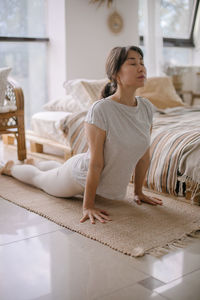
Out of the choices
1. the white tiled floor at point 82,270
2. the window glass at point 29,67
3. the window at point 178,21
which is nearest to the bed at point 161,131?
the white tiled floor at point 82,270

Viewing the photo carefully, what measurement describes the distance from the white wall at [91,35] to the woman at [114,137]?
2419 millimetres

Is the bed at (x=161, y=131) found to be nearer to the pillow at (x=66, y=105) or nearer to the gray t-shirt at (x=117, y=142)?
the pillow at (x=66, y=105)

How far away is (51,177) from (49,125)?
4.05 ft

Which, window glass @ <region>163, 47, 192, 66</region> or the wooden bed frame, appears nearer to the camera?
the wooden bed frame

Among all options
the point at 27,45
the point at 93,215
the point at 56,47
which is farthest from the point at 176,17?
the point at 93,215

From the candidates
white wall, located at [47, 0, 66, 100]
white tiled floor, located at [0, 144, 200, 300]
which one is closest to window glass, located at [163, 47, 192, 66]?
white wall, located at [47, 0, 66, 100]

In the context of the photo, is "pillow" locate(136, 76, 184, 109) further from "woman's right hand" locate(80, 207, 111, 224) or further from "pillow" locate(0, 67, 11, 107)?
"woman's right hand" locate(80, 207, 111, 224)

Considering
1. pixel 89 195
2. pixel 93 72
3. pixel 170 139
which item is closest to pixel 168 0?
pixel 93 72

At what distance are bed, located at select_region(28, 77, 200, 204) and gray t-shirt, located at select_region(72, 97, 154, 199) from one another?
1.05 ft

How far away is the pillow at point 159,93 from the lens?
3.75 meters

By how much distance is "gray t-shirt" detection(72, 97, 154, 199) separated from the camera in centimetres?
216

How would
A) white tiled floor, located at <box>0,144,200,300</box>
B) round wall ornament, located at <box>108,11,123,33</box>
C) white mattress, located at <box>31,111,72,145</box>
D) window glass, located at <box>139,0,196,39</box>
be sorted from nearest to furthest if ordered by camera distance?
white tiled floor, located at <box>0,144,200,300</box> < white mattress, located at <box>31,111,72,145</box> < round wall ornament, located at <box>108,11,123,33</box> < window glass, located at <box>139,0,196,39</box>

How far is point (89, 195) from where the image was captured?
2160 mm

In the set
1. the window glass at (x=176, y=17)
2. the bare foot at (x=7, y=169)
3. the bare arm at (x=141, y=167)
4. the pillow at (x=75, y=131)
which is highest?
the window glass at (x=176, y=17)
